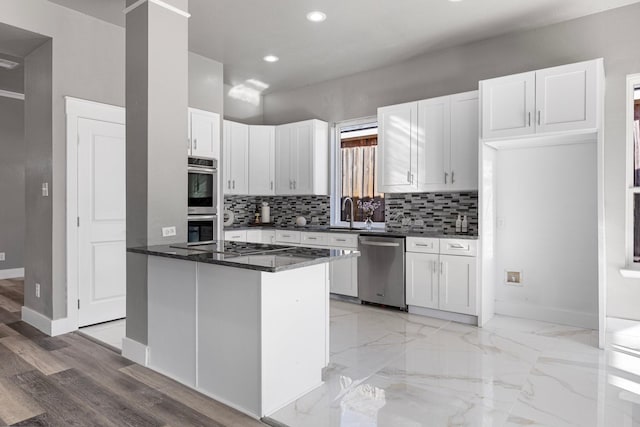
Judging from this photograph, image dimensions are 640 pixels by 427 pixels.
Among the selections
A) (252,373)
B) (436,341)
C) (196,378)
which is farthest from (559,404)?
(196,378)

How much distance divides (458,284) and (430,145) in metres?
1.52

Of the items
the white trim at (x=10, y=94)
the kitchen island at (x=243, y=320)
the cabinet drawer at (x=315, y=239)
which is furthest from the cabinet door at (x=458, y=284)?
the white trim at (x=10, y=94)

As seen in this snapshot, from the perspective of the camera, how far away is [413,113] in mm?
4465

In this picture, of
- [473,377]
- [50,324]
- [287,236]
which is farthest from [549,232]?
[50,324]

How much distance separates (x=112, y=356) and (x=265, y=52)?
3594mm

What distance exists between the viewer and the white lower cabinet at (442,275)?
153 inches

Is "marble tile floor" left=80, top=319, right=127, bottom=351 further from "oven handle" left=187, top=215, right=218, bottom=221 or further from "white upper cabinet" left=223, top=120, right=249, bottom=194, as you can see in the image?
"white upper cabinet" left=223, top=120, right=249, bottom=194

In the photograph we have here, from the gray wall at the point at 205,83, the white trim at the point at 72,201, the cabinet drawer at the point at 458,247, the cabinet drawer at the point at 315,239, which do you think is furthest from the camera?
the cabinet drawer at the point at 315,239

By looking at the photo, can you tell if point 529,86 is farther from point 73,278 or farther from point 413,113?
point 73,278

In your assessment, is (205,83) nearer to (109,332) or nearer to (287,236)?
(287,236)

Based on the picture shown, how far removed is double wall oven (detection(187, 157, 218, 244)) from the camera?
4505mm

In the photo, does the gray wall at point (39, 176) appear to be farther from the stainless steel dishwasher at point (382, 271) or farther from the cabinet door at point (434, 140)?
the cabinet door at point (434, 140)

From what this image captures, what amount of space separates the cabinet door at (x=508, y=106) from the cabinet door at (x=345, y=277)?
203 cm

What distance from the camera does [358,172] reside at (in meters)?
5.51
